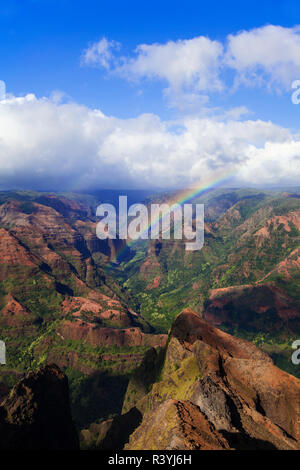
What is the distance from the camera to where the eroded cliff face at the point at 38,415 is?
113ft

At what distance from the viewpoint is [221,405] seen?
33.1 metres

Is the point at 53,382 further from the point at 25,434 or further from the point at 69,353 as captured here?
the point at 69,353

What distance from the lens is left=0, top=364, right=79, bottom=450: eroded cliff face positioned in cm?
3447

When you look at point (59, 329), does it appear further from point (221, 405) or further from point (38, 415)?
point (221, 405)

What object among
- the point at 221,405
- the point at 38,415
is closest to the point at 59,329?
the point at 38,415

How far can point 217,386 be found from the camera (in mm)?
35812

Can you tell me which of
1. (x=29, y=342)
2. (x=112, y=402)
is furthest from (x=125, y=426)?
(x=29, y=342)

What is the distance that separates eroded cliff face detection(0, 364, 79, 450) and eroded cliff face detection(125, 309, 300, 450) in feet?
47.3

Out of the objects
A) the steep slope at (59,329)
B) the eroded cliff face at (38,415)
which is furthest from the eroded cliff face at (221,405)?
the steep slope at (59,329)

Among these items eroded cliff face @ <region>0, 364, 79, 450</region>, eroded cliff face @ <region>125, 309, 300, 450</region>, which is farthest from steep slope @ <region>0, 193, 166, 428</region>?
eroded cliff face @ <region>125, 309, 300, 450</region>

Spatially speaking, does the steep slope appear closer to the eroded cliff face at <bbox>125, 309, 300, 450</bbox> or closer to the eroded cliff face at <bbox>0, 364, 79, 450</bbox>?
the eroded cliff face at <bbox>0, 364, 79, 450</bbox>

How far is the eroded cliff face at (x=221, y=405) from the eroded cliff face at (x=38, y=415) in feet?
47.3

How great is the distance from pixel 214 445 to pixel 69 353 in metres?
121
